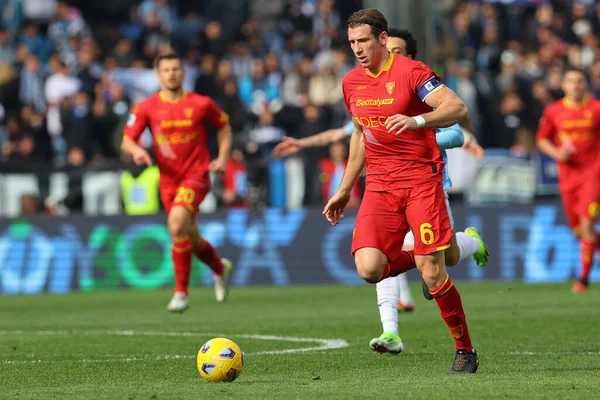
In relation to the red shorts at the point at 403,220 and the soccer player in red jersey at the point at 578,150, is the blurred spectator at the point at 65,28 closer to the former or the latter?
the soccer player in red jersey at the point at 578,150

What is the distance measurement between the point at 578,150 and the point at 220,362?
10.1m

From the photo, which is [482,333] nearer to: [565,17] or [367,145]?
[367,145]

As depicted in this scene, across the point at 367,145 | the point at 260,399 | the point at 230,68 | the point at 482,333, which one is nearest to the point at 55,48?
the point at 230,68

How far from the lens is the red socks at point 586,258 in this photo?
16.2m

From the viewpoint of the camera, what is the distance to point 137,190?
2022cm

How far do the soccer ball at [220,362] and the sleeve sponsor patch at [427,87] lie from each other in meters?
1.90

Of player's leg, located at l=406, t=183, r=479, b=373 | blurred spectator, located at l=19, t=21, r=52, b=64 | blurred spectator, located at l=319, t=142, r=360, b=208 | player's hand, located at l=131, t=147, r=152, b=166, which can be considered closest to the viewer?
player's leg, located at l=406, t=183, r=479, b=373

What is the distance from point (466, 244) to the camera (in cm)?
989

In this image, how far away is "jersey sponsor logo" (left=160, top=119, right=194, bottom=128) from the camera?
538 inches

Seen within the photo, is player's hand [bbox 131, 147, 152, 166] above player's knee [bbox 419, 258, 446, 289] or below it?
above

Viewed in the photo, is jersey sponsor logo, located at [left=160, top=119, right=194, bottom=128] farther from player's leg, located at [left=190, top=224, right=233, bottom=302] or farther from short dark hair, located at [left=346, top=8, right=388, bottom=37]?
short dark hair, located at [left=346, top=8, right=388, bottom=37]

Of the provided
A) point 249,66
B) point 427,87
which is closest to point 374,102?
point 427,87

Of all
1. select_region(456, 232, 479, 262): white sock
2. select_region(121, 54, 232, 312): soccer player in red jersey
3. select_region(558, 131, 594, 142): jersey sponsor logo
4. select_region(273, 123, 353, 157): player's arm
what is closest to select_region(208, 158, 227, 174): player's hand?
select_region(121, 54, 232, 312): soccer player in red jersey

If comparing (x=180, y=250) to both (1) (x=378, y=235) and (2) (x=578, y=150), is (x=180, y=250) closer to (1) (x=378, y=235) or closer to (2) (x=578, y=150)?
(1) (x=378, y=235)
